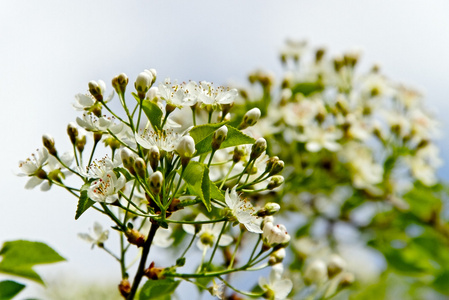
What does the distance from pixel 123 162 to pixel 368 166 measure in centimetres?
Answer: 238

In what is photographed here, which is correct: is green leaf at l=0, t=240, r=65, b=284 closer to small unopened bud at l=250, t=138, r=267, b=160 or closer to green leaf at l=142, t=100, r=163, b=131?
green leaf at l=142, t=100, r=163, b=131

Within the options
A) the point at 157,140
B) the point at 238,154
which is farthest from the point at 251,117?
the point at 157,140

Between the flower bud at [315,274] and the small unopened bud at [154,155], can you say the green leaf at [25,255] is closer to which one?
the small unopened bud at [154,155]

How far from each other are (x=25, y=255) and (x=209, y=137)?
34.0 inches

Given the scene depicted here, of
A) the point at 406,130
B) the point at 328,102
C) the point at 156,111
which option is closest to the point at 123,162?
the point at 156,111

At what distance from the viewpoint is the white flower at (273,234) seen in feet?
5.52

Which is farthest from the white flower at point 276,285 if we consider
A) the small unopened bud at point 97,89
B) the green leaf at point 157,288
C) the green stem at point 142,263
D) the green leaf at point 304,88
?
the green leaf at point 304,88

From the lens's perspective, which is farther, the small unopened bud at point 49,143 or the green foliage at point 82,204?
the small unopened bud at point 49,143

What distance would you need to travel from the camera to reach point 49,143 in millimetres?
1734

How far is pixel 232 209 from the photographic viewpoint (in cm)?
160

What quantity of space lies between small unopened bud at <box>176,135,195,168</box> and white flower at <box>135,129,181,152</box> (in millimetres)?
50

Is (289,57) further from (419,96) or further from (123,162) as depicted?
(123,162)

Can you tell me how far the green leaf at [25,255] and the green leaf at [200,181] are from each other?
2.32 ft

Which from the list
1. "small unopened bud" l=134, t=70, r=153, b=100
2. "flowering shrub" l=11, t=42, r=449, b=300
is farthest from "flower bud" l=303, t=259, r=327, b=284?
"small unopened bud" l=134, t=70, r=153, b=100
